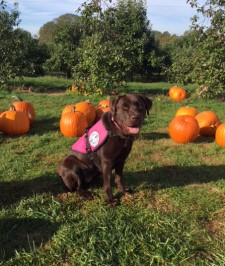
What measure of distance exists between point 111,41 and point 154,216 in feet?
26.4

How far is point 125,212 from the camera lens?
408 centimetres

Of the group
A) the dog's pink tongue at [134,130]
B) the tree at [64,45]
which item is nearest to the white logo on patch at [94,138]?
the dog's pink tongue at [134,130]

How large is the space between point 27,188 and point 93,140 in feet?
4.06

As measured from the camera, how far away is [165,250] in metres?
3.22

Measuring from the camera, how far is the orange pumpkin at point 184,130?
7023mm

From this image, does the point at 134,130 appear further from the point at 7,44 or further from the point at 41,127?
the point at 7,44

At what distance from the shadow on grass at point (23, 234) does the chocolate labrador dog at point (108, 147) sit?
0.87 meters

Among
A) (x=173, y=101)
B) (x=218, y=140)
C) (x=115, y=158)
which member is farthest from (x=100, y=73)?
(x=115, y=158)

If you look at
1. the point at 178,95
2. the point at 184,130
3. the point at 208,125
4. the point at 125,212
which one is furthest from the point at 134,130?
the point at 178,95

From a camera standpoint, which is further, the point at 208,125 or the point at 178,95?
the point at 178,95

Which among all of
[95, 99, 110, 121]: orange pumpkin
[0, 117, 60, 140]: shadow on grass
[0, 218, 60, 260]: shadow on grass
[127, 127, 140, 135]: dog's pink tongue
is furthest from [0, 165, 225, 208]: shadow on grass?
[95, 99, 110, 121]: orange pumpkin

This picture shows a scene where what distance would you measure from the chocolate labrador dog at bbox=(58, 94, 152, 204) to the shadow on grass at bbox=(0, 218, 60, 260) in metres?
0.87

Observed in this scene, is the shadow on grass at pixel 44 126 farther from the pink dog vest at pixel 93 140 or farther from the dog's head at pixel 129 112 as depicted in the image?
the dog's head at pixel 129 112

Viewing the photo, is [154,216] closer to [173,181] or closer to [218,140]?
[173,181]
